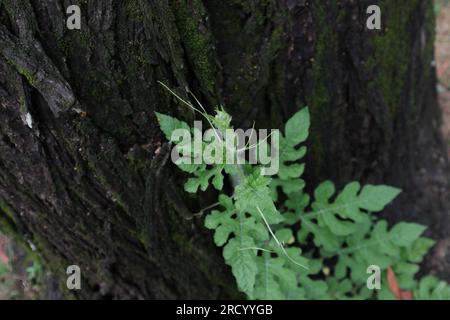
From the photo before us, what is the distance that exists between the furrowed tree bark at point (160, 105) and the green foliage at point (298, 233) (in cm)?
18

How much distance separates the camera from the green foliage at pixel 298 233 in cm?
205

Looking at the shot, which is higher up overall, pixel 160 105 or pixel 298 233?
pixel 160 105

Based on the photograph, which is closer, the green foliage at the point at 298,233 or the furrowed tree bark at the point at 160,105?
the furrowed tree bark at the point at 160,105

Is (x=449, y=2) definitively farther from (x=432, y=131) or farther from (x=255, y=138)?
(x=255, y=138)

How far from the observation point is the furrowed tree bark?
1.84 metres

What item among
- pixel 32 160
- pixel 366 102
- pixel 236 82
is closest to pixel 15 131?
pixel 32 160

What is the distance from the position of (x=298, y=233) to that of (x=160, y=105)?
109 centimetres

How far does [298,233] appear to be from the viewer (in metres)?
2.62

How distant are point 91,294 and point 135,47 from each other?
1617 mm

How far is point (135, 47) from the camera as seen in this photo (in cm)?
189

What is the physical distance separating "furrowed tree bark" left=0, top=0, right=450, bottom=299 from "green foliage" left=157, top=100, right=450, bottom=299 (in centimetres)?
18

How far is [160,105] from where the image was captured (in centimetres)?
206

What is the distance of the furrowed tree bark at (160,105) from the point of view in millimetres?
1844

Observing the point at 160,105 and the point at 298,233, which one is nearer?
the point at 160,105
